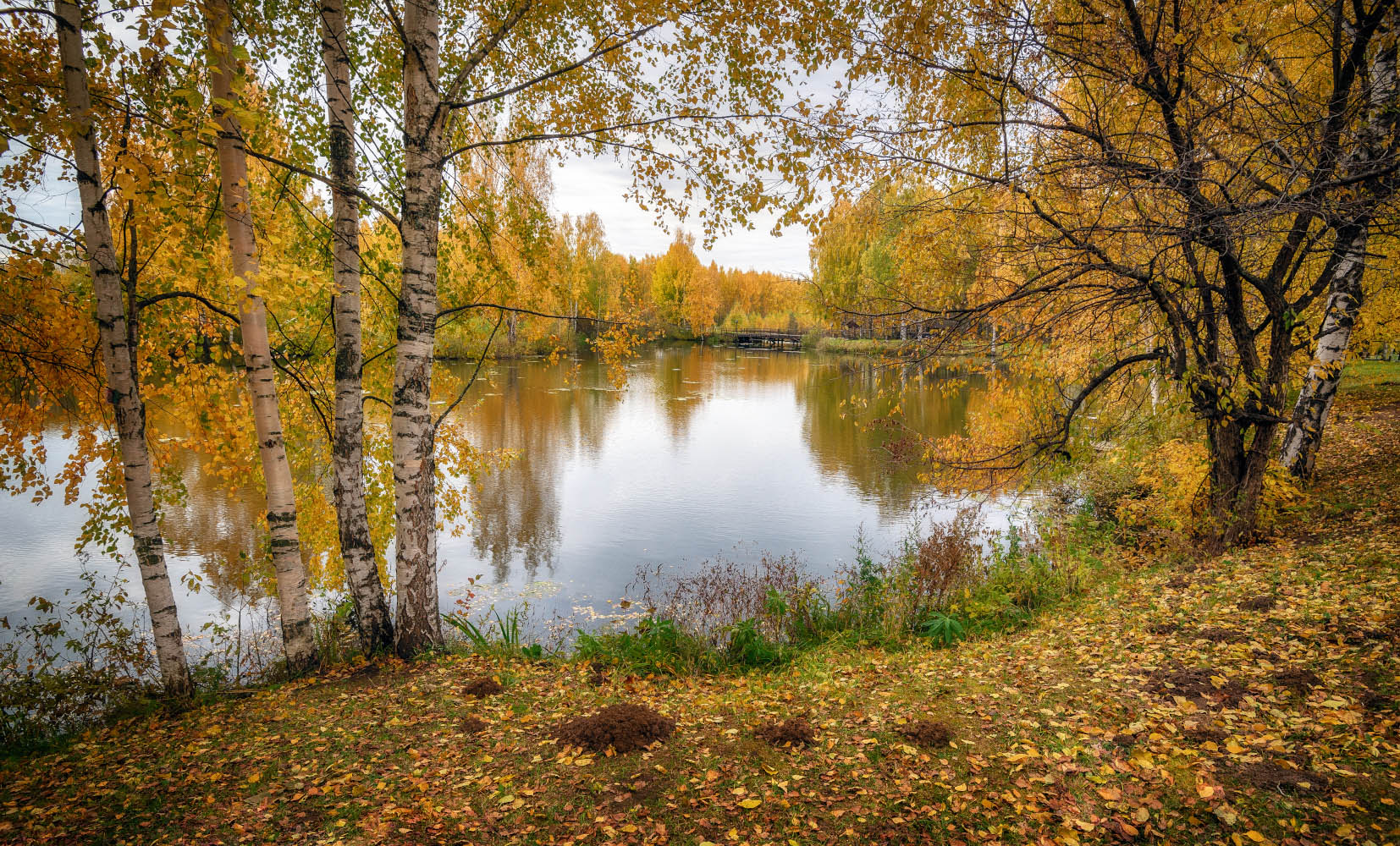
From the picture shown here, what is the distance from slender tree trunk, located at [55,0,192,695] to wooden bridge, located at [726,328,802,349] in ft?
193

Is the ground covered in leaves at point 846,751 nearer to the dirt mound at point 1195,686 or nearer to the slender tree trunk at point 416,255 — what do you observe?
the dirt mound at point 1195,686

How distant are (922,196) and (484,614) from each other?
7.92 meters

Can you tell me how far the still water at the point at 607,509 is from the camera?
9609 mm

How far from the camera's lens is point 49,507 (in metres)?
12.6

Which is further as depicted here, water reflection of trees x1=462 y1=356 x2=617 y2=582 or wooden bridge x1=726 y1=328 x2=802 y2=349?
wooden bridge x1=726 y1=328 x2=802 y2=349

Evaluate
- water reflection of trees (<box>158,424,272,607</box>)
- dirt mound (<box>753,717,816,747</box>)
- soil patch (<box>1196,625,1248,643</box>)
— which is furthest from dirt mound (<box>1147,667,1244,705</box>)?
water reflection of trees (<box>158,424,272,607</box>)

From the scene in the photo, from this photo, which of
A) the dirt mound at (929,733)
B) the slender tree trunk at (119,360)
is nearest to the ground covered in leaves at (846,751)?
the dirt mound at (929,733)

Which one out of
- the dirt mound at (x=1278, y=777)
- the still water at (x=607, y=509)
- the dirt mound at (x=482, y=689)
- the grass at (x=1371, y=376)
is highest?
the grass at (x=1371, y=376)

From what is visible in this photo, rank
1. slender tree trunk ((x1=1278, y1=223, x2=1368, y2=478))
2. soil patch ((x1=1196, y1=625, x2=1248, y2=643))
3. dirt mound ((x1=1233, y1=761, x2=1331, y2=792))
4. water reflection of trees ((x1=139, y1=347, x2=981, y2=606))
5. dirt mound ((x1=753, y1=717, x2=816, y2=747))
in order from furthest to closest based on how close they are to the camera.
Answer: water reflection of trees ((x1=139, y1=347, x2=981, y2=606))
slender tree trunk ((x1=1278, y1=223, x2=1368, y2=478))
soil patch ((x1=1196, y1=625, x2=1248, y2=643))
dirt mound ((x1=753, y1=717, x2=816, y2=747))
dirt mound ((x1=1233, y1=761, x2=1331, y2=792))

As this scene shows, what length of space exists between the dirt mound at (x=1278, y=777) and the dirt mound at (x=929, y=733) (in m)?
1.42

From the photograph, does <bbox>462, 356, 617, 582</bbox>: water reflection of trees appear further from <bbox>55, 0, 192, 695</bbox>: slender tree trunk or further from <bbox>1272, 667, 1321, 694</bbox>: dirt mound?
<bbox>1272, 667, 1321, 694</bbox>: dirt mound

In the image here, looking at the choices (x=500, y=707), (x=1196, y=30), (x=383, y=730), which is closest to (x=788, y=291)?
(x=1196, y=30)

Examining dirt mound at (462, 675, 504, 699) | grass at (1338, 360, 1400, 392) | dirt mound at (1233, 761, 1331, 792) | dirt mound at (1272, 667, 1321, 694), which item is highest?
grass at (1338, 360, 1400, 392)

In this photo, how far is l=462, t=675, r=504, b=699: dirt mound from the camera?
16.3 ft
